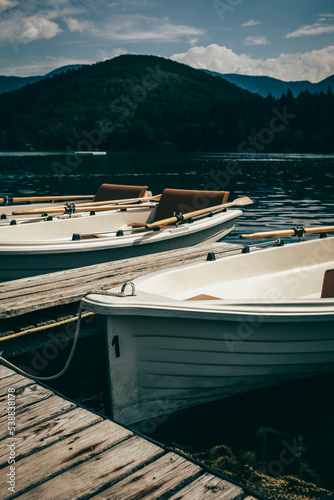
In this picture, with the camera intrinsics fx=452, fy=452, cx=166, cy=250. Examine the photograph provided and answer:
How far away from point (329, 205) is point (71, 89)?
110m

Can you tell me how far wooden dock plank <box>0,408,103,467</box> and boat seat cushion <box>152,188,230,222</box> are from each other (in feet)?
19.9

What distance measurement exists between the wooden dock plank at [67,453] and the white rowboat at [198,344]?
2.92 ft

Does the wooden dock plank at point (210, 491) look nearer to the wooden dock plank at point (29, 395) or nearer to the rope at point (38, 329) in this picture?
the wooden dock plank at point (29, 395)

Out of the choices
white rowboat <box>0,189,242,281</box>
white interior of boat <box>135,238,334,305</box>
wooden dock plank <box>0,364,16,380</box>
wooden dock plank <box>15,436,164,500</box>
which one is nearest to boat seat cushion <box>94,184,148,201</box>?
white rowboat <box>0,189,242,281</box>

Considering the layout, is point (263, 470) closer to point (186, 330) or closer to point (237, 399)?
point (237, 399)

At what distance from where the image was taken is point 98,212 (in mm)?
8938

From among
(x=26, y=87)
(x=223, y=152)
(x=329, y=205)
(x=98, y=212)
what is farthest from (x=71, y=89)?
(x=98, y=212)

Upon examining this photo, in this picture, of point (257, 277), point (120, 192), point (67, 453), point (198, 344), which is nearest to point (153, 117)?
point (120, 192)

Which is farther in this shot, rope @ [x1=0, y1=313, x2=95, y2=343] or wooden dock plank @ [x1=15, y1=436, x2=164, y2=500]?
rope @ [x1=0, y1=313, x2=95, y2=343]

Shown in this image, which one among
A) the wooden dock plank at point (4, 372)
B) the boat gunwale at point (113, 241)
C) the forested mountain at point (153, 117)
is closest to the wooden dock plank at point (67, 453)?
the wooden dock plank at point (4, 372)

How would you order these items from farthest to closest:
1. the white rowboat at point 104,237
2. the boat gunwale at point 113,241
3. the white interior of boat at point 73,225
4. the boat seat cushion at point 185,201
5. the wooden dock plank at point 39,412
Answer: the boat seat cushion at point 185,201
the white interior of boat at point 73,225
the white rowboat at point 104,237
the boat gunwale at point 113,241
the wooden dock plank at point 39,412

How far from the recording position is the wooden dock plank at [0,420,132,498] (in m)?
2.41

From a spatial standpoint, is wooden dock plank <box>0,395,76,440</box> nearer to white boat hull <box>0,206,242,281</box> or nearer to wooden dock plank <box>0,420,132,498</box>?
wooden dock plank <box>0,420,132,498</box>

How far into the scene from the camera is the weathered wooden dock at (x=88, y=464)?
227 centimetres
